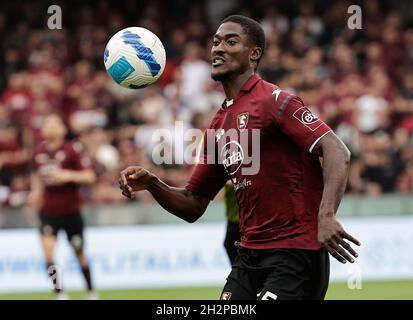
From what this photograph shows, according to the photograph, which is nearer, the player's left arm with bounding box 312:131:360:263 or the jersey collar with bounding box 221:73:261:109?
the player's left arm with bounding box 312:131:360:263

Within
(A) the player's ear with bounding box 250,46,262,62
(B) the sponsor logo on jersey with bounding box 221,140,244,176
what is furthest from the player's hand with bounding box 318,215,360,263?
(A) the player's ear with bounding box 250,46,262,62

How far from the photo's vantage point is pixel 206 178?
628 cm

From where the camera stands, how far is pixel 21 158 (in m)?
15.3

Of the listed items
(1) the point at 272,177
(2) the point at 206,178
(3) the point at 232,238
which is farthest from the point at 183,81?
(1) the point at 272,177

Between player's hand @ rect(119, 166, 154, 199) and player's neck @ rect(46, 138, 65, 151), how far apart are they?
22.3ft

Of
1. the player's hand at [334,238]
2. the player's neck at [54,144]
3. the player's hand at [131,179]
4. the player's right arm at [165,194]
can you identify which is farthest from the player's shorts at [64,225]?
the player's hand at [334,238]

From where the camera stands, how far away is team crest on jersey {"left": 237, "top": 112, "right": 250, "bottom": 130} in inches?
228

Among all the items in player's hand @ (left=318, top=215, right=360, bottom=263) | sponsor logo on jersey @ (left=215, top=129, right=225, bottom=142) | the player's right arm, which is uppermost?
sponsor logo on jersey @ (left=215, top=129, right=225, bottom=142)

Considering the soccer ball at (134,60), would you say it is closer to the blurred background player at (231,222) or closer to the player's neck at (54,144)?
the blurred background player at (231,222)

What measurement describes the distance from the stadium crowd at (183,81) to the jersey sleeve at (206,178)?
8214 mm

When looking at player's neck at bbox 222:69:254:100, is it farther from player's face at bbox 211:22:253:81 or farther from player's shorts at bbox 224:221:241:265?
player's shorts at bbox 224:221:241:265

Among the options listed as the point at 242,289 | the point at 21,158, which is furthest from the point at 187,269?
the point at 242,289

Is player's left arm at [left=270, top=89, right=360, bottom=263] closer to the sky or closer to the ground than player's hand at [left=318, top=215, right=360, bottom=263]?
closer to the sky

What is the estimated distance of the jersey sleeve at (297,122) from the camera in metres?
5.46
